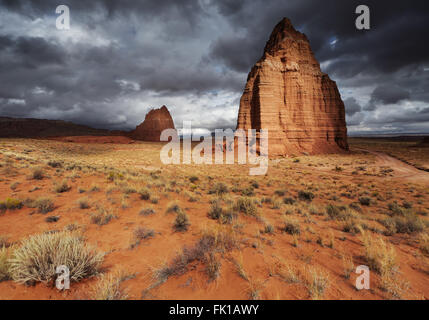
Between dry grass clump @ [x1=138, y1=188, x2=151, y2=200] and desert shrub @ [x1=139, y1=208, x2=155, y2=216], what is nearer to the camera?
desert shrub @ [x1=139, y1=208, x2=155, y2=216]

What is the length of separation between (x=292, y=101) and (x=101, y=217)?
37.0 meters

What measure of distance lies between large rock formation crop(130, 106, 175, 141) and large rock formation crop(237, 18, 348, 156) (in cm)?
7203

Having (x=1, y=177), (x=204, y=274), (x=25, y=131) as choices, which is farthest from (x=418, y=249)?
(x=25, y=131)

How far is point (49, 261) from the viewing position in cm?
265

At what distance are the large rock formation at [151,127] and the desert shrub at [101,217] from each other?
94.7 meters

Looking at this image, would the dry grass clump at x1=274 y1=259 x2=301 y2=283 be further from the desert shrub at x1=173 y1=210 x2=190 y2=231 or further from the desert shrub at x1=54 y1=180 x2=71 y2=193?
the desert shrub at x1=54 y1=180 x2=71 y2=193

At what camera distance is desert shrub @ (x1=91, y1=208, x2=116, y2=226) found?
189 inches

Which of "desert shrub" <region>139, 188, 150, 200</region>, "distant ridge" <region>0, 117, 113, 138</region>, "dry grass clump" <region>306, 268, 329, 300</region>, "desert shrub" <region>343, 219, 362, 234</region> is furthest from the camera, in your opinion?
"distant ridge" <region>0, 117, 113, 138</region>

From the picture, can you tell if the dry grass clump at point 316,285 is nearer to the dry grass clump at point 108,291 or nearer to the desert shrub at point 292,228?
the desert shrub at point 292,228

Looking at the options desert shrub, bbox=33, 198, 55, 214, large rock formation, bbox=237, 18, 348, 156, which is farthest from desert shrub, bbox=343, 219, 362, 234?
large rock formation, bbox=237, 18, 348, 156

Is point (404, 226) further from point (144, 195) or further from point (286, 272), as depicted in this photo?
point (144, 195)

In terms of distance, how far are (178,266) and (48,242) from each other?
2102 mm
